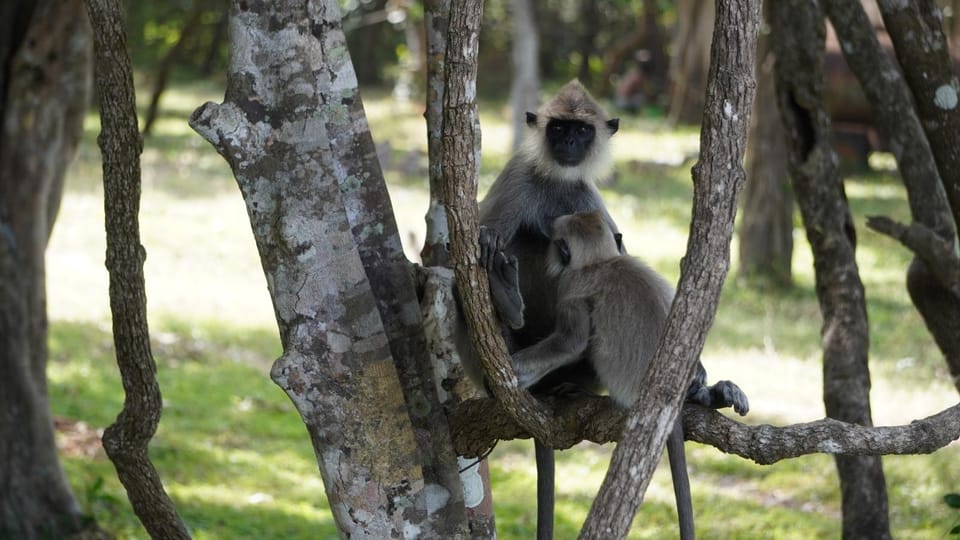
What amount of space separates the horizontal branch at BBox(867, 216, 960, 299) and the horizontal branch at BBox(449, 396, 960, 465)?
148 cm

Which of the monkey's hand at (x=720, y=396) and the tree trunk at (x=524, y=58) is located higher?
the tree trunk at (x=524, y=58)

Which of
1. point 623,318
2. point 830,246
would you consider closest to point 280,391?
point 830,246

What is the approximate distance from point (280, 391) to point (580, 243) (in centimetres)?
534

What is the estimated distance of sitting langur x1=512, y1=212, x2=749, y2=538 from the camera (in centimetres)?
342

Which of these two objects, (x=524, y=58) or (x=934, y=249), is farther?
(x=524, y=58)

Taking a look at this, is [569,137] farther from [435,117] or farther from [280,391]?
[280,391]

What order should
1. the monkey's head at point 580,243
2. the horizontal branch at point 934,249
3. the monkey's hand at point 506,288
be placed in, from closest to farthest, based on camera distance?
the monkey's hand at point 506,288 < the monkey's head at point 580,243 < the horizontal branch at point 934,249

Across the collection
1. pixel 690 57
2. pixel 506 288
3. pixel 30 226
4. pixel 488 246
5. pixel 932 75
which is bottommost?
pixel 506 288

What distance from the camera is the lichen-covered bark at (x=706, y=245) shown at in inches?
106

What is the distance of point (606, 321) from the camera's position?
349 centimetres

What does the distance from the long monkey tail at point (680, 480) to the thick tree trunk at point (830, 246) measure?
211cm

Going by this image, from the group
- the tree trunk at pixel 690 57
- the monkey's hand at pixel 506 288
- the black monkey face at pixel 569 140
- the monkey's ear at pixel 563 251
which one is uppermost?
the tree trunk at pixel 690 57

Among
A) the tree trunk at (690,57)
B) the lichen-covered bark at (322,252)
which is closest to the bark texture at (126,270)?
the lichen-covered bark at (322,252)

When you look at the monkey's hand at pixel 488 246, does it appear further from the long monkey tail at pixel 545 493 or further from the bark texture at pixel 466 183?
the long monkey tail at pixel 545 493
